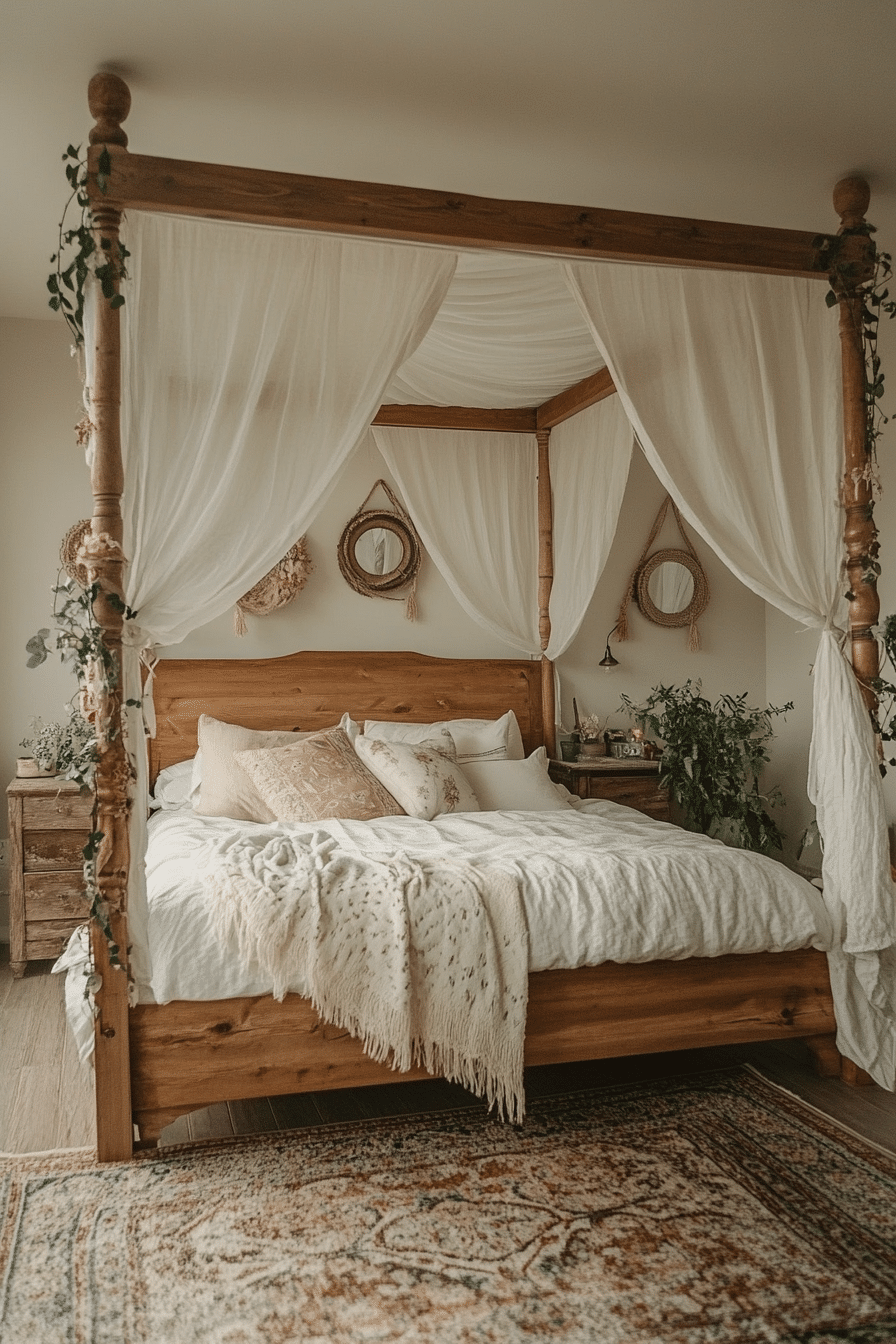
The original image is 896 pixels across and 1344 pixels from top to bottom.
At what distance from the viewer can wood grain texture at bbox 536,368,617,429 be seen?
4699 millimetres

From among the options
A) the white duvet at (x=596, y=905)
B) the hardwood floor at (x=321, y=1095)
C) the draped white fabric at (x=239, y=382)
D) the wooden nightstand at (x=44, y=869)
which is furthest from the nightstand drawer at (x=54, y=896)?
the draped white fabric at (x=239, y=382)

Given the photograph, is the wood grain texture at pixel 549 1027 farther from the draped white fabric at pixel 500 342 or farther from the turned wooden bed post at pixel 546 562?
the turned wooden bed post at pixel 546 562

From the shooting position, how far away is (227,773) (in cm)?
438

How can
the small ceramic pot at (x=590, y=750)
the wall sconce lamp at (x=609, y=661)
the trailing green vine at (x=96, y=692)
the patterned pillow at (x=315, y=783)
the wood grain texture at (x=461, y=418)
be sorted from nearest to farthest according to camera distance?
the trailing green vine at (x=96, y=692), the patterned pillow at (x=315, y=783), the wood grain texture at (x=461, y=418), the small ceramic pot at (x=590, y=750), the wall sconce lamp at (x=609, y=661)

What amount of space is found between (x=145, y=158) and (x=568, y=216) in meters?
1.17

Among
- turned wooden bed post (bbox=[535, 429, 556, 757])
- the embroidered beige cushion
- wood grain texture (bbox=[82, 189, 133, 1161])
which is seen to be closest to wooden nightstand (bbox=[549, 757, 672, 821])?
turned wooden bed post (bbox=[535, 429, 556, 757])

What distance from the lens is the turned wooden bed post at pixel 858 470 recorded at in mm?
3346

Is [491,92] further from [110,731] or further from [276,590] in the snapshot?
[276,590]

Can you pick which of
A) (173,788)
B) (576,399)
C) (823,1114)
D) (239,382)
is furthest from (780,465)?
(173,788)

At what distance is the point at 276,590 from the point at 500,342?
1.67 metres

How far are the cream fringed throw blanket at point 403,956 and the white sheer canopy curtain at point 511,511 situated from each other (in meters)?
2.32

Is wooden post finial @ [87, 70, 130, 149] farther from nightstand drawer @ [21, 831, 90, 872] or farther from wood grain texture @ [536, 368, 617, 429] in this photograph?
nightstand drawer @ [21, 831, 90, 872]

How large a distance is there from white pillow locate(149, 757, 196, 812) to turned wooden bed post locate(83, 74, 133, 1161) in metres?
1.76

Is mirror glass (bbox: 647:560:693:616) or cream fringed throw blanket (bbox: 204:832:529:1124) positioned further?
mirror glass (bbox: 647:560:693:616)
